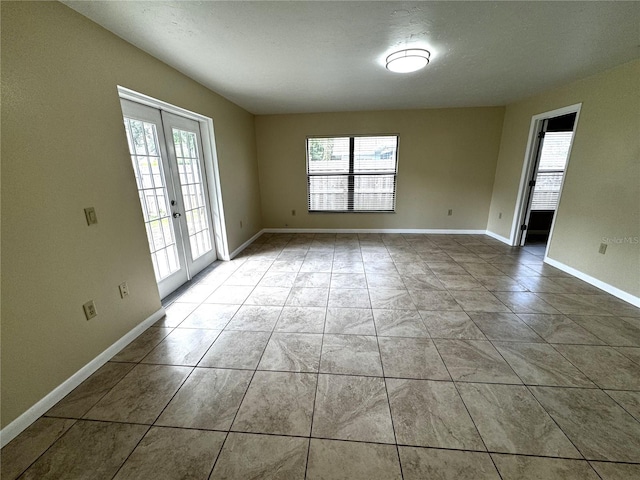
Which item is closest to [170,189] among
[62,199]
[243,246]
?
[62,199]

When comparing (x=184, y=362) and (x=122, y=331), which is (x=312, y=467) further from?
(x=122, y=331)

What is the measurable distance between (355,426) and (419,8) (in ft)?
8.60

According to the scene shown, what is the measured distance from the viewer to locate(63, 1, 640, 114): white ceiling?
5.53 feet

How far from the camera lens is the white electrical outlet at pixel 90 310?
1765 mm

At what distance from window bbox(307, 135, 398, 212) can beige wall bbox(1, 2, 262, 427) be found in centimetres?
327

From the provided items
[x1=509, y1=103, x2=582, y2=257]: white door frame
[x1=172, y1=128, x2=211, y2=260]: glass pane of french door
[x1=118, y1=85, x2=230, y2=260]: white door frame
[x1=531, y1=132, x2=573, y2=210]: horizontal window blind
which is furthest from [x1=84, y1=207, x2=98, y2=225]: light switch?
[x1=531, y1=132, x2=573, y2=210]: horizontal window blind

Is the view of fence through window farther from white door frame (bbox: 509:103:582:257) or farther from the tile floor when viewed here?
white door frame (bbox: 509:103:582:257)

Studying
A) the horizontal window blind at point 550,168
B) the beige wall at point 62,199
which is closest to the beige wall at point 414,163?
the horizontal window blind at point 550,168

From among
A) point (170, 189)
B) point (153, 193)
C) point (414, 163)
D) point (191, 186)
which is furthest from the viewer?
point (414, 163)

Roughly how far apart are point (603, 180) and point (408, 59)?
2.62 meters

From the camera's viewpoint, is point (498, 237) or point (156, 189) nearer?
point (156, 189)

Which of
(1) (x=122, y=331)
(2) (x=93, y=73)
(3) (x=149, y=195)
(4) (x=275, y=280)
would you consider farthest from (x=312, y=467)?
(2) (x=93, y=73)

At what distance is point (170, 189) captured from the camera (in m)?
Answer: 2.86

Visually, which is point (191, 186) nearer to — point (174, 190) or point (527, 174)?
point (174, 190)
